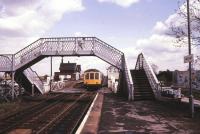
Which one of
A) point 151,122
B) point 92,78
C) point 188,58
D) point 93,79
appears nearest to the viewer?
point 151,122

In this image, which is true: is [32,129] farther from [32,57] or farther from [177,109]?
[32,57]

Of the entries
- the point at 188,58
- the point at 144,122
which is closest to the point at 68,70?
the point at 188,58

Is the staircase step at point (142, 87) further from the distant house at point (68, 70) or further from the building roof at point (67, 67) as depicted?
the building roof at point (67, 67)

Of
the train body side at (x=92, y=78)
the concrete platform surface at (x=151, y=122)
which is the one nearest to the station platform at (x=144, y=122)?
the concrete platform surface at (x=151, y=122)

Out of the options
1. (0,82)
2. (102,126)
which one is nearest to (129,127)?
(102,126)

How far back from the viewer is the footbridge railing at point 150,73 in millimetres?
27141

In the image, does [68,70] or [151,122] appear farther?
[68,70]

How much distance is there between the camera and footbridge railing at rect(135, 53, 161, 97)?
27.1 metres

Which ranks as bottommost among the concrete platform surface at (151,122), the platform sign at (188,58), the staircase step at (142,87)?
the concrete platform surface at (151,122)

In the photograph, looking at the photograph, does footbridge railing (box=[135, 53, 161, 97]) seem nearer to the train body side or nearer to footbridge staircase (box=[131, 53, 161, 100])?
footbridge staircase (box=[131, 53, 161, 100])

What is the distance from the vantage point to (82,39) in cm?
3131

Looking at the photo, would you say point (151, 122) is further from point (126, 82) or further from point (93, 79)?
point (93, 79)

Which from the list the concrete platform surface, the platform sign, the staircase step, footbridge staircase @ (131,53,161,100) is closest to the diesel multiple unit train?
footbridge staircase @ (131,53,161,100)

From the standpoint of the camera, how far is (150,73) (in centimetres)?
3003
